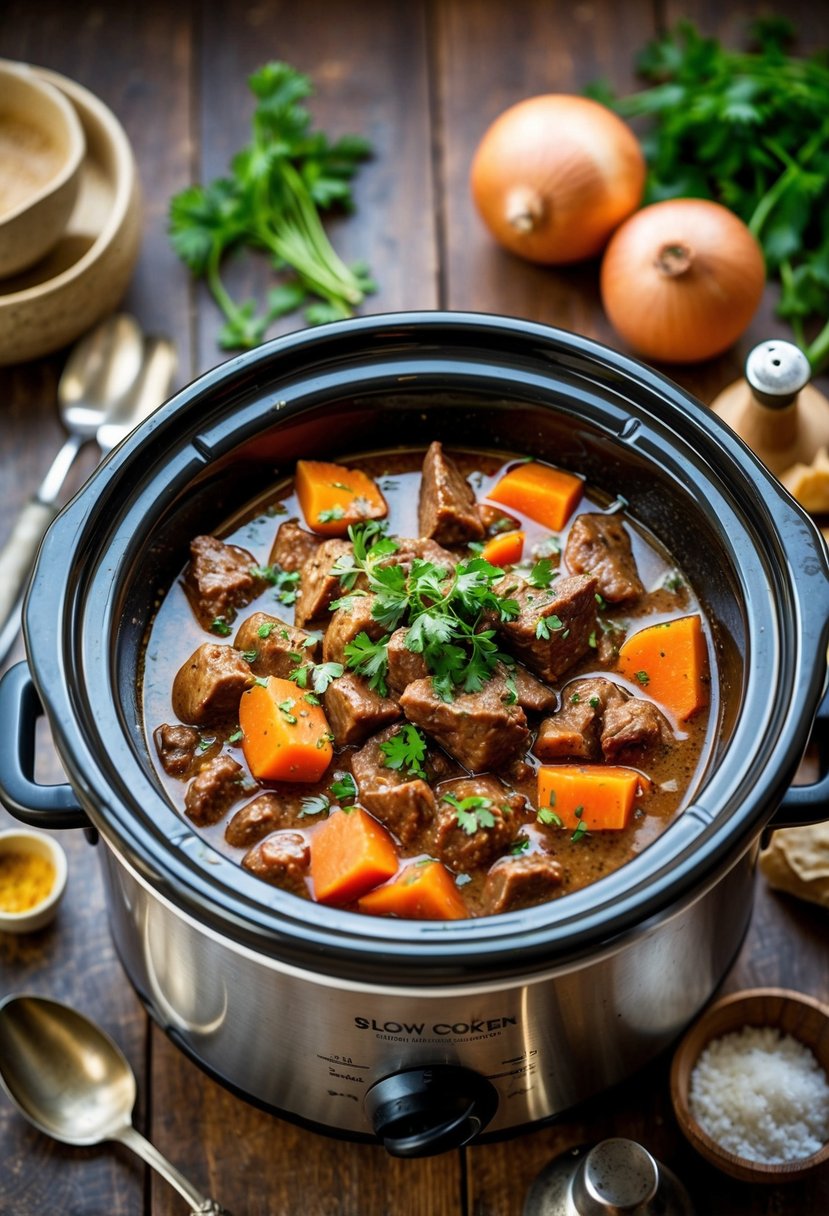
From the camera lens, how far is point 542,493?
307 centimetres

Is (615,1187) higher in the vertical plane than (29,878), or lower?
higher

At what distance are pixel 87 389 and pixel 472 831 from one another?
77.9 inches

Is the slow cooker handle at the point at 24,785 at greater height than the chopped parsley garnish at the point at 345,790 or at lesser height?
greater

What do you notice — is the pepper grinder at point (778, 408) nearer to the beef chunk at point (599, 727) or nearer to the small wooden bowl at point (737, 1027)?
the beef chunk at point (599, 727)

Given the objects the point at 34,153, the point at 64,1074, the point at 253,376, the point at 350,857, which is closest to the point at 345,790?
the point at 350,857

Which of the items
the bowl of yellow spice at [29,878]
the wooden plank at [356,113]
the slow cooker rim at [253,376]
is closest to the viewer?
the slow cooker rim at [253,376]

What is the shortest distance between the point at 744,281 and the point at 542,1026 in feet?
7.07

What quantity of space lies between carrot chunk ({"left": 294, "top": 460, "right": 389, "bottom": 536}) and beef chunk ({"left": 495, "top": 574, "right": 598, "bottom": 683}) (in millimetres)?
A: 406

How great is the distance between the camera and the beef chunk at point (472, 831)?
2.51 meters

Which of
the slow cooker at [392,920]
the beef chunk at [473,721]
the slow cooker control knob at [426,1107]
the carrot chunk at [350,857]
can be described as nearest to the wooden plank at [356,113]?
the slow cooker at [392,920]

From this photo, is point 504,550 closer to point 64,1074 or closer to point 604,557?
point 604,557

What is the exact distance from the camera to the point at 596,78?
4336 millimetres

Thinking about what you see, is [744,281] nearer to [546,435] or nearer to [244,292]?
[546,435]

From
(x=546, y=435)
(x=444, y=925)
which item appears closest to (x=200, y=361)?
(x=546, y=435)
